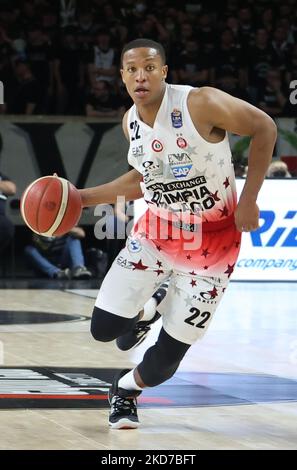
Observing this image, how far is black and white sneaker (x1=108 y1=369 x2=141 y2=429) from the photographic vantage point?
5645 mm

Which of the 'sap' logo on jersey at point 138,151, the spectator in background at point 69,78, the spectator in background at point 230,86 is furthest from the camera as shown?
the spectator in background at point 230,86

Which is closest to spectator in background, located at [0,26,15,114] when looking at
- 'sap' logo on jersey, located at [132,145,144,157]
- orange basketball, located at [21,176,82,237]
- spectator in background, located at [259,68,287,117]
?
spectator in background, located at [259,68,287,117]

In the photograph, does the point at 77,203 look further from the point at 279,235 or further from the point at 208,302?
the point at 279,235

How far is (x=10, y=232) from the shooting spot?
13016 mm

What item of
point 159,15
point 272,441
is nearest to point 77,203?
point 272,441

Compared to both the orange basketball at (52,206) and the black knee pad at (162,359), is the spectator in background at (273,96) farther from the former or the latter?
the black knee pad at (162,359)

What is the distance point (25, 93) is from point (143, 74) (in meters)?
10.7

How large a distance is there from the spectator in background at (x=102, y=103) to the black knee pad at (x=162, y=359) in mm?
10764

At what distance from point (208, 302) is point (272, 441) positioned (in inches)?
30.9

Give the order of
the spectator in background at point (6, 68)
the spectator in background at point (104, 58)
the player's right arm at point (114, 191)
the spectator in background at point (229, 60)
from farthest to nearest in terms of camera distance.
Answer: the spectator in background at point (229, 60) → the spectator in background at point (104, 58) → the spectator in background at point (6, 68) → the player's right arm at point (114, 191)

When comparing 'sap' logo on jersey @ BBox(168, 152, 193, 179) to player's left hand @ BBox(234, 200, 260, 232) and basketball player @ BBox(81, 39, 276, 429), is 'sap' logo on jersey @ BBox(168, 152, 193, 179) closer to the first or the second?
basketball player @ BBox(81, 39, 276, 429)

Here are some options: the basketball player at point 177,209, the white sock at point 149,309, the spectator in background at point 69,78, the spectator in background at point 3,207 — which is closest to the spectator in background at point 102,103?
the spectator in background at point 69,78

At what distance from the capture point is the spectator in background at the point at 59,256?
49.0ft

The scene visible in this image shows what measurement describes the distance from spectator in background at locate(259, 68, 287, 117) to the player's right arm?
1145 cm
